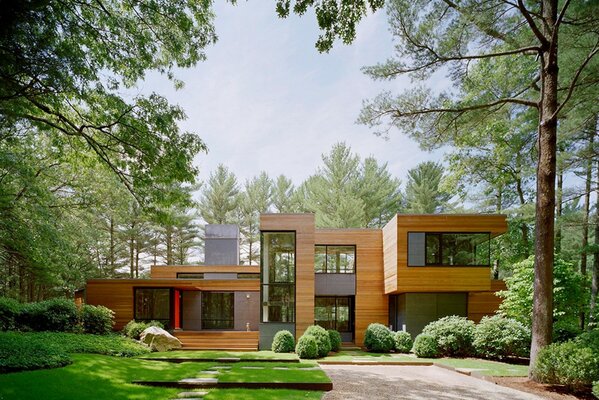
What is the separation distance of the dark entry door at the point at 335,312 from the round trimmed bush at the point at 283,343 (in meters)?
4.69

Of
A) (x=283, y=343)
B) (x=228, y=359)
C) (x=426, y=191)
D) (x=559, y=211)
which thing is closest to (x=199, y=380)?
(x=228, y=359)

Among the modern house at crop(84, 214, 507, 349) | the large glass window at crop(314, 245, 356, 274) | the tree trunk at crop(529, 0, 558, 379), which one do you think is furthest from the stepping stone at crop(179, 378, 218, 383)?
the large glass window at crop(314, 245, 356, 274)

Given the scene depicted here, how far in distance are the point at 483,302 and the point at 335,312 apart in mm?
6409

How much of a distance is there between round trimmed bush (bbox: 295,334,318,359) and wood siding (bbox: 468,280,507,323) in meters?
7.46

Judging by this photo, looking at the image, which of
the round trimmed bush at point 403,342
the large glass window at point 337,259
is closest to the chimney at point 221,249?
the large glass window at point 337,259

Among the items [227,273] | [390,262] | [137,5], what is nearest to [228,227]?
[227,273]

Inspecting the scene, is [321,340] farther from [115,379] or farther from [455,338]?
[115,379]

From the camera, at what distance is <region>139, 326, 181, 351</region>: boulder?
15.0 meters

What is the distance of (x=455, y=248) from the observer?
16.2 meters

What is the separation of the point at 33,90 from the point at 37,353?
5.39 m

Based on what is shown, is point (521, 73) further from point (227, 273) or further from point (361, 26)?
point (227, 273)

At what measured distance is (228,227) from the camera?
2528 cm

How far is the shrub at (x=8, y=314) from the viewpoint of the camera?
1367cm

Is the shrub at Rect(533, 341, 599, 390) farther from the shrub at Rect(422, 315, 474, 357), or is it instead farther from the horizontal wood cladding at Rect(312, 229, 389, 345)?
the horizontal wood cladding at Rect(312, 229, 389, 345)
